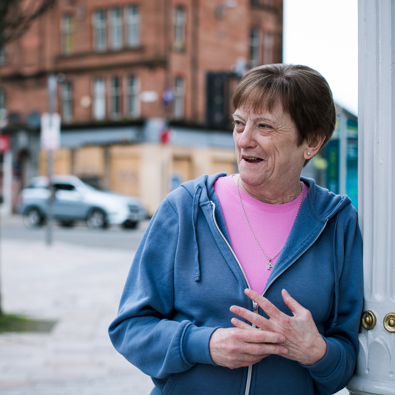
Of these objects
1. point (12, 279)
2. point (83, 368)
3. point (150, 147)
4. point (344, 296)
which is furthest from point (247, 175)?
point (150, 147)

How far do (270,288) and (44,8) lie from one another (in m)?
6.37

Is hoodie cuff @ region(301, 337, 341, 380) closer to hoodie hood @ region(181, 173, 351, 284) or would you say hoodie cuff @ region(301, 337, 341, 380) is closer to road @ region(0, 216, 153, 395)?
hoodie hood @ region(181, 173, 351, 284)

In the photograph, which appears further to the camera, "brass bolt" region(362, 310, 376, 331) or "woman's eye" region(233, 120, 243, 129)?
"woman's eye" region(233, 120, 243, 129)

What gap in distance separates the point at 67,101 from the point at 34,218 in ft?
30.4

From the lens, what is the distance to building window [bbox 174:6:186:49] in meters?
28.0

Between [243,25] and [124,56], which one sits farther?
[243,25]

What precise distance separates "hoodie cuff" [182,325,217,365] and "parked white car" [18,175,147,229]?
18.5 meters

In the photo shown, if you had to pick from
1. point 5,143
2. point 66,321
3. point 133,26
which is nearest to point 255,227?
point 66,321

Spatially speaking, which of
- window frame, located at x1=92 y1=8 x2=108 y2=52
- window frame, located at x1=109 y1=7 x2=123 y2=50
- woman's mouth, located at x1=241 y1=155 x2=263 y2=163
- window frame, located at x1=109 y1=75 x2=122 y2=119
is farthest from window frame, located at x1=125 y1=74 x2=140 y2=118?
woman's mouth, located at x1=241 y1=155 x2=263 y2=163

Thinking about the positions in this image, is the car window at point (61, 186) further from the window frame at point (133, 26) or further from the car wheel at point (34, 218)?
the window frame at point (133, 26)

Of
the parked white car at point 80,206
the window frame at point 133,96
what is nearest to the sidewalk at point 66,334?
the parked white car at point 80,206

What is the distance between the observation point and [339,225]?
1896mm

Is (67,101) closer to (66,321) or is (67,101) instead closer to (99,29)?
(99,29)

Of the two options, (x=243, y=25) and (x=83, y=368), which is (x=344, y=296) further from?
(x=243, y=25)
